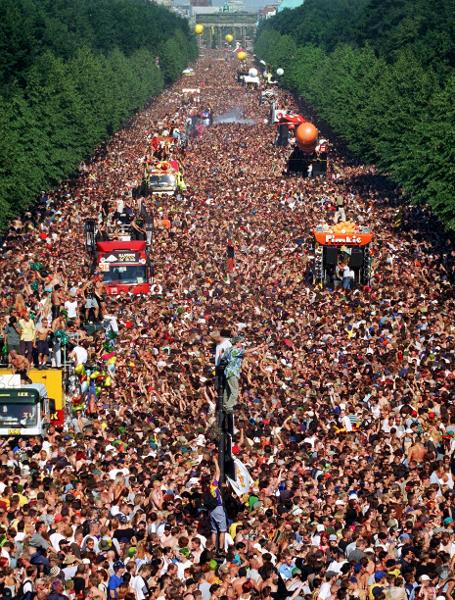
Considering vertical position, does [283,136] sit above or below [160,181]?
below

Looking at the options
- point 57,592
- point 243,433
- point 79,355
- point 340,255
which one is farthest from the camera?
point 340,255

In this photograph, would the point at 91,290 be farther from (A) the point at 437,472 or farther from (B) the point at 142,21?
(B) the point at 142,21

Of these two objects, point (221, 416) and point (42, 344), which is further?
point (42, 344)

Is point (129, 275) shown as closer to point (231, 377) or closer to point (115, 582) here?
point (231, 377)

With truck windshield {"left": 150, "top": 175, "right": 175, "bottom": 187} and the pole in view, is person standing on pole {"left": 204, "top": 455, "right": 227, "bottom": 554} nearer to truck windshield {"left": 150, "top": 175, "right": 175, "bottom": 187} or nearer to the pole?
the pole

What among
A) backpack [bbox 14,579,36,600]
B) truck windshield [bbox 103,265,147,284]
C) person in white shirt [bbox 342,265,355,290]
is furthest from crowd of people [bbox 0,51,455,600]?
person in white shirt [bbox 342,265,355,290]

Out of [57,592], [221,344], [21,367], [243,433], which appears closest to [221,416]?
[221,344]
